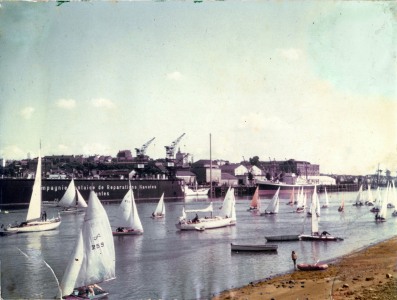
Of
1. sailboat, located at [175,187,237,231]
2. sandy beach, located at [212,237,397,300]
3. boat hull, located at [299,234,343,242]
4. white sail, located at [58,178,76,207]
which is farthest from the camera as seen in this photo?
white sail, located at [58,178,76,207]

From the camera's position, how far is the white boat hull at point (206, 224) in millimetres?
56000

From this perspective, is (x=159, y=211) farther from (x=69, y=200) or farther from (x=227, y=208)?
(x=69, y=200)

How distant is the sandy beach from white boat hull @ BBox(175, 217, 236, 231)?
24662 mm

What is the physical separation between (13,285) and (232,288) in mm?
12786

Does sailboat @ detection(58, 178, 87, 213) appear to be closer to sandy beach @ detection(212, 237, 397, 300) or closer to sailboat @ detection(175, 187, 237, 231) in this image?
sailboat @ detection(175, 187, 237, 231)

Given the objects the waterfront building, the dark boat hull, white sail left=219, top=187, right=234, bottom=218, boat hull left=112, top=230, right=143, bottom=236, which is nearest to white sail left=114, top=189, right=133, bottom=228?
boat hull left=112, top=230, right=143, bottom=236

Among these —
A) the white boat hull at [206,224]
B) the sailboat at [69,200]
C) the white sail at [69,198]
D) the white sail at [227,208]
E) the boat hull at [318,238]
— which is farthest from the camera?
the white sail at [69,198]

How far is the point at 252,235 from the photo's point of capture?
5166cm

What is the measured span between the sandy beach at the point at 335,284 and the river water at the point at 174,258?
1932mm

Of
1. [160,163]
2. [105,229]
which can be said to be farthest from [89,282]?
[160,163]

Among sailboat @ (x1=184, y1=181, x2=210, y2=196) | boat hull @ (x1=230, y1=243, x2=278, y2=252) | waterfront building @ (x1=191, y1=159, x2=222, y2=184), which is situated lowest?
boat hull @ (x1=230, y1=243, x2=278, y2=252)

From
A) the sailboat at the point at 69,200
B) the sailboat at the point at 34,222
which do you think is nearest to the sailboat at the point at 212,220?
the sailboat at the point at 34,222

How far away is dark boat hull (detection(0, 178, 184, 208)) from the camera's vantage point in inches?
3634

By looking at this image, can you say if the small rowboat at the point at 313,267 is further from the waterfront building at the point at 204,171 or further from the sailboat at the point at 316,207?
the waterfront building at the point at 204,171
